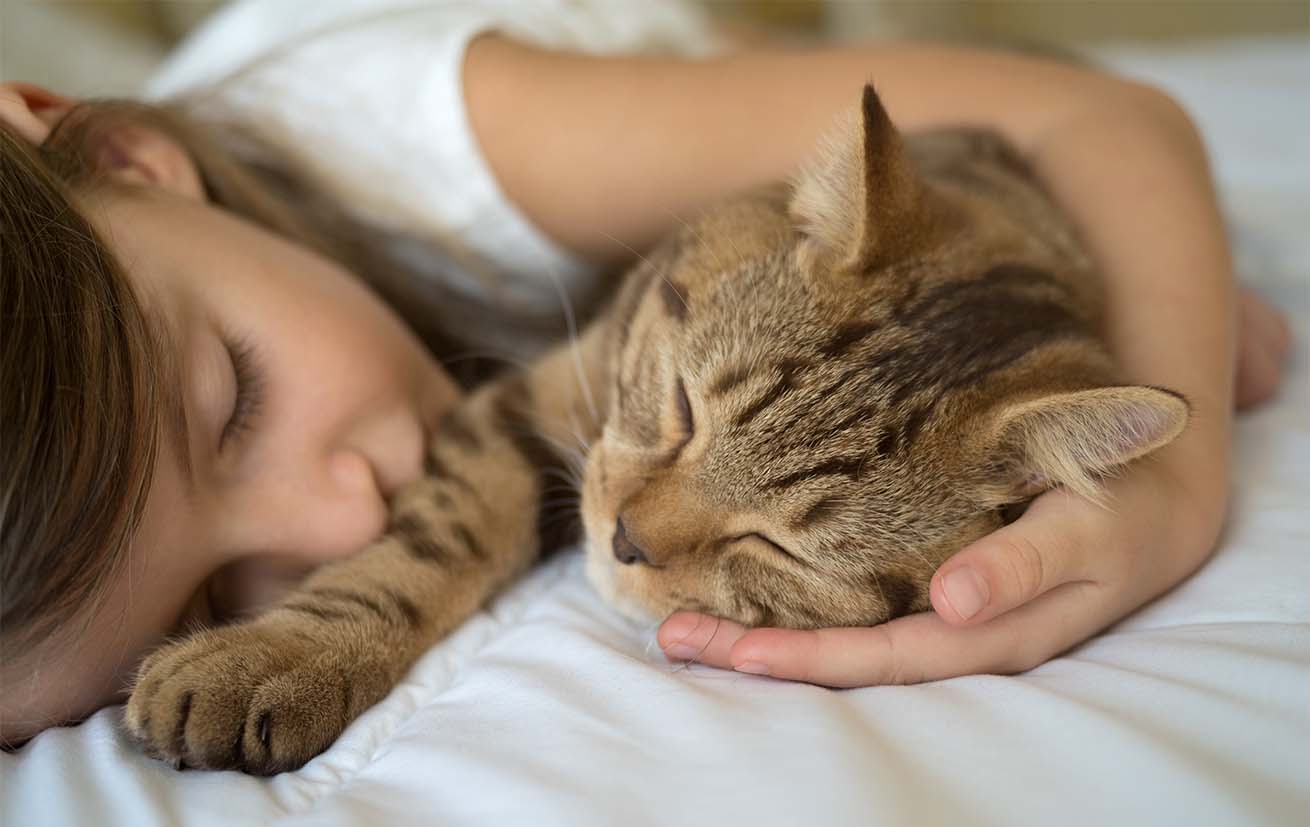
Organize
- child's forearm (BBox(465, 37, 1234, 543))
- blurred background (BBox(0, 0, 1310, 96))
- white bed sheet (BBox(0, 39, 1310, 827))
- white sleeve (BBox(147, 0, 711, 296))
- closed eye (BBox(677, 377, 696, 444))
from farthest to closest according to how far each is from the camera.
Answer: blurred background (BBox(0, 0, 1310, 96)), white sleeve (BBox(147, 0, 711, 296)), child's forearm (BBox(465, 37, 1234, 543)), closed eye (BBox(677, 377, 696, 444)), white bed sheet (BBox(0, 39, 1310, 827))

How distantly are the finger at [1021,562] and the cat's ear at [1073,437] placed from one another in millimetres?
27

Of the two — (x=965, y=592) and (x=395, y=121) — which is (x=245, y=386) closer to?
(x=395, y=121)

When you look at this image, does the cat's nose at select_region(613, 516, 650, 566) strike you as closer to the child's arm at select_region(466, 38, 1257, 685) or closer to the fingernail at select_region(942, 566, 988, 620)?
the child's arm at select_region(466, 38, 1257, 685)

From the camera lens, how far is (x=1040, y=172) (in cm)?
138

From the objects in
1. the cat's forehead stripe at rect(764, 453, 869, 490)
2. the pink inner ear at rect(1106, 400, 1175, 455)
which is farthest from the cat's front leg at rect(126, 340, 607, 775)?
the pink inner ear at rect(1106, 400, 1175, 455)

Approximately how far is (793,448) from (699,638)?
212 millimetres

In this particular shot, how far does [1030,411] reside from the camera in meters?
0.83

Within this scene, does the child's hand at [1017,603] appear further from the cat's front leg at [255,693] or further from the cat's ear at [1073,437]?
the cat's front leg at [255,693]

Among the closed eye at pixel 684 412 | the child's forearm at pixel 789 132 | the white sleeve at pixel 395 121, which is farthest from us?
the white sleeve at pixel 395 121

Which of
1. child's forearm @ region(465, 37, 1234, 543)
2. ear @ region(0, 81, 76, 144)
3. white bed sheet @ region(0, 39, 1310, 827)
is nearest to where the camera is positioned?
white bed sheet @ region(0, 39, 1310, 827)

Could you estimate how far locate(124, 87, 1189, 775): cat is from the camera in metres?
0.85

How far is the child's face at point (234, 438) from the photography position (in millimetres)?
897

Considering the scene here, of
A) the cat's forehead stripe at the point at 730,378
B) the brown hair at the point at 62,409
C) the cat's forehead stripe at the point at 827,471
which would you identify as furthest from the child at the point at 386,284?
the cat's forehead stripe at the point at 730,378

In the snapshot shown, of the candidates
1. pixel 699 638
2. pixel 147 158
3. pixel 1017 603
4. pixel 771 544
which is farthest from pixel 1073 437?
pixel 147 158
